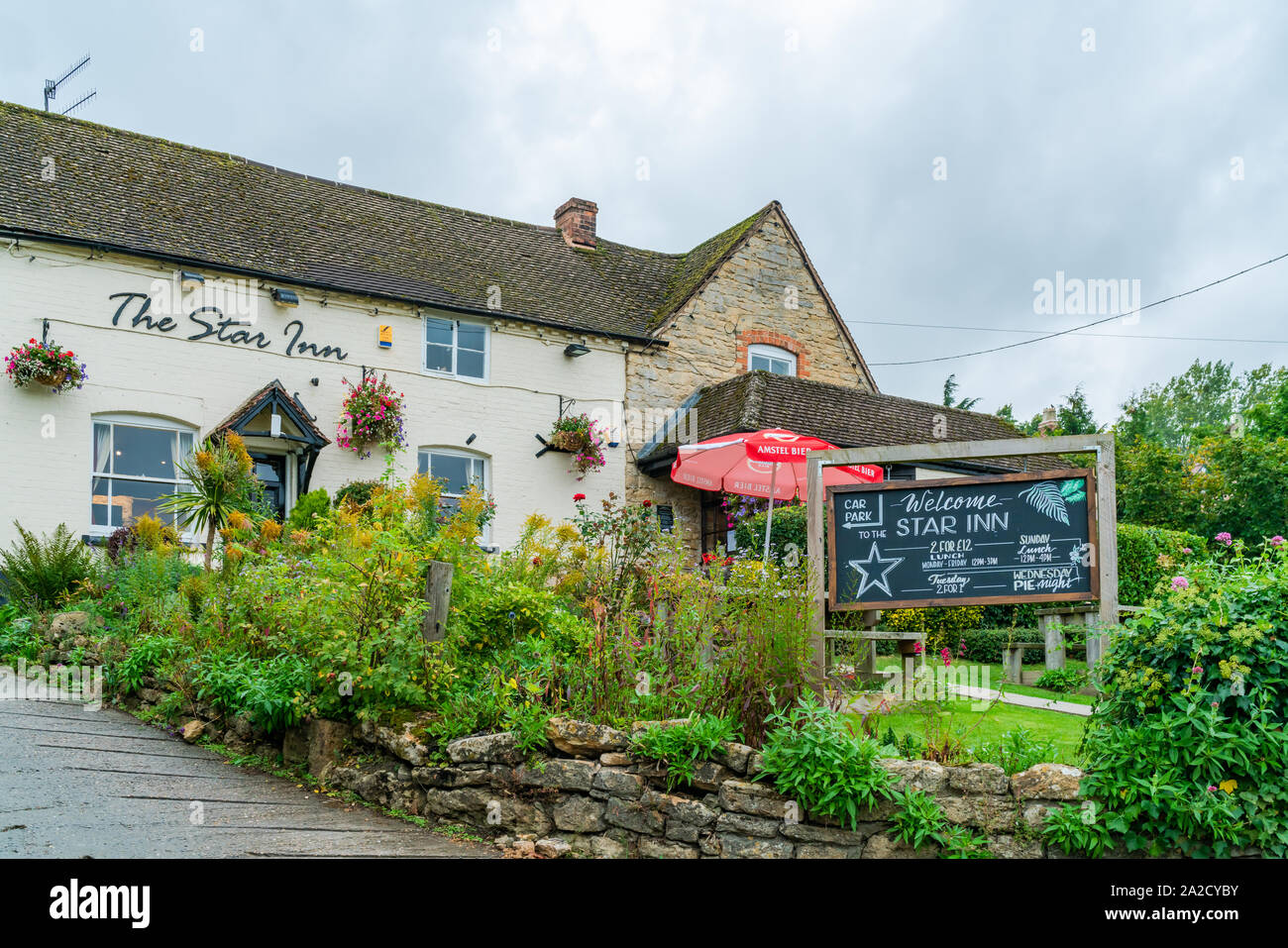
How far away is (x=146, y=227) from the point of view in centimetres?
1476

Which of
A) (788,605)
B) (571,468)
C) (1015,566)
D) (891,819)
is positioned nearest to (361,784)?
(788,605)

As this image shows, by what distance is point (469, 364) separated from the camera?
17219 millimetres

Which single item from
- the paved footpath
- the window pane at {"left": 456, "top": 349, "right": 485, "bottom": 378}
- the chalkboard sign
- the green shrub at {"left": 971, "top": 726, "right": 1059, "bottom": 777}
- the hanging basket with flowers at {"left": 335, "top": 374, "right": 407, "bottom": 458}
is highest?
the window pane at {"left": 456, "top": 349, "right": 485, "bottom": 378}

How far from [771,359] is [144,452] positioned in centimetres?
1128

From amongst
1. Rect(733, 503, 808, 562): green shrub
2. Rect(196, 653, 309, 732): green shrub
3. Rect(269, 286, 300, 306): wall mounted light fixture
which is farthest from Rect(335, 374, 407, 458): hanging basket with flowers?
Rect(196, 653, 309, 732): green shrub

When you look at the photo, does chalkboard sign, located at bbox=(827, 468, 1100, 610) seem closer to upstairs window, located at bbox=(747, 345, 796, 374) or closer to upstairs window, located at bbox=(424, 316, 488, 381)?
upstairs window, located at bbox=(424, 316, 488, 381)

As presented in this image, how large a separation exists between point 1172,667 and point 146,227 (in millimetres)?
14431

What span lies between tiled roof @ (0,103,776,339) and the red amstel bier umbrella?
515 centimetres

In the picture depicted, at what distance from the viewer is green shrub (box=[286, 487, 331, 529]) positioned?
12750 mm

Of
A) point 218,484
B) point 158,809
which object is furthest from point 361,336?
point 158,809

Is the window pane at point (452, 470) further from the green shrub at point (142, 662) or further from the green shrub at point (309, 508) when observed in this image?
the green shrub at point (142, 662)

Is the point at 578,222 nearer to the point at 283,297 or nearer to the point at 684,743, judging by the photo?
the point at 283,297

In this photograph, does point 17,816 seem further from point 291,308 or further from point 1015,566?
point 291,308
